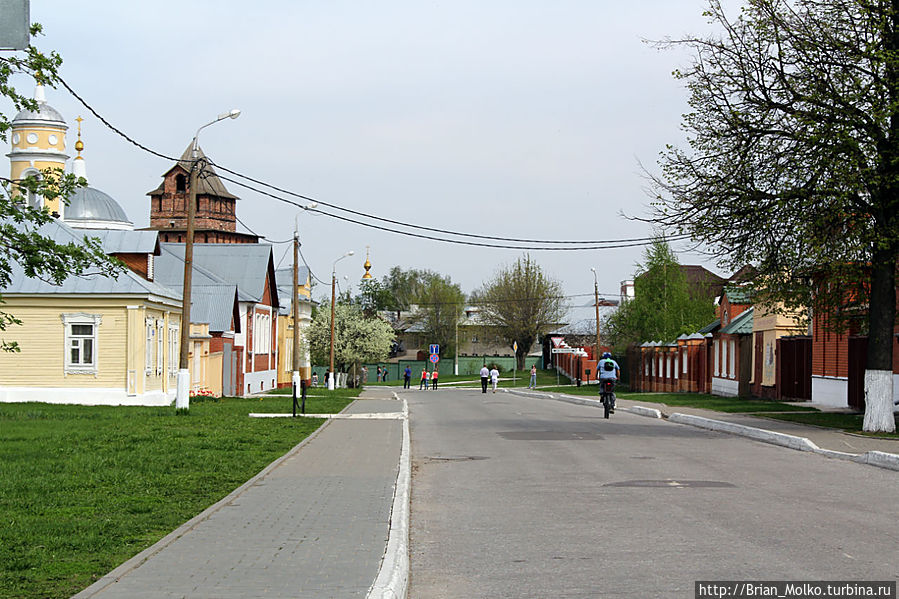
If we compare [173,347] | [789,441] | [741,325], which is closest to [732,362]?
[741,325]

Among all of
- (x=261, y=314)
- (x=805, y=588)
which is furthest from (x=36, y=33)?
(x=261, y=314)

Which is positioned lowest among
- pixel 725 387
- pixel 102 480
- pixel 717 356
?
pixel 725 387

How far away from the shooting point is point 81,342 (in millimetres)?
32375

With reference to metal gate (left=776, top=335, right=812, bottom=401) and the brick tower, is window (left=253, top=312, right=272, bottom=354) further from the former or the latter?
the brick tower

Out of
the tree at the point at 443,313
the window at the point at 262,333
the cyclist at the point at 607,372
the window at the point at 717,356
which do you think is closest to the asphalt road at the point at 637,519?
the cyclist at the point at 607,372

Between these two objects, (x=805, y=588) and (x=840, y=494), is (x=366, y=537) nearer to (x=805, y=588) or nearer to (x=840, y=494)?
(x=805, y=588)

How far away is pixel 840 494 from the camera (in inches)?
472

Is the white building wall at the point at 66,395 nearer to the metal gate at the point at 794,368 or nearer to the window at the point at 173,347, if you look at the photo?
the window at the point at 173,347

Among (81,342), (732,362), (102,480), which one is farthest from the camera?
(732,362)

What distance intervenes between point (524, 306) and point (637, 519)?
88186mm

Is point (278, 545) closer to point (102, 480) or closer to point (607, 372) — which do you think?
point (102, 480)

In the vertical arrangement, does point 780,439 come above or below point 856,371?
below

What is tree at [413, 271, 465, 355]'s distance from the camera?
11519cm

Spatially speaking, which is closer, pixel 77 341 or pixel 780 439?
pixel 780 439
